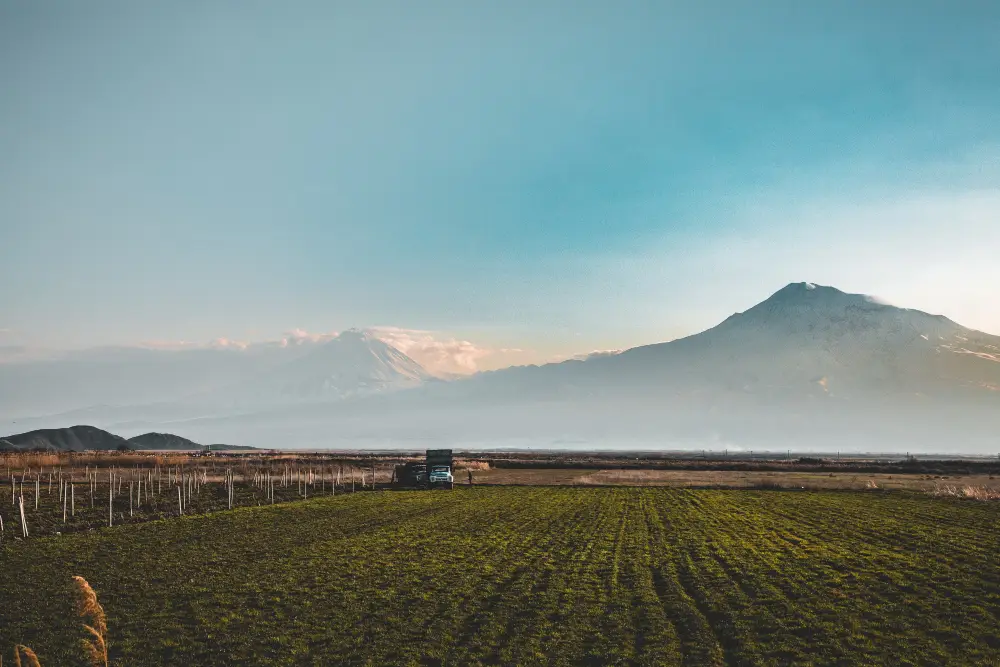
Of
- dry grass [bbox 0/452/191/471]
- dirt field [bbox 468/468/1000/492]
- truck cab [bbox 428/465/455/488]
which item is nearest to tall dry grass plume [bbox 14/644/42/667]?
truck cab [bbox 428/465/455/488]

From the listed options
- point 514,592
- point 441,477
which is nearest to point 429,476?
point 441,477

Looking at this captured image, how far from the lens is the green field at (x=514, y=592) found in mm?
13156

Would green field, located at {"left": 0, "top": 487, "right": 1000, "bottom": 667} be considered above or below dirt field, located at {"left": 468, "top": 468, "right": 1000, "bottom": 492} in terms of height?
above

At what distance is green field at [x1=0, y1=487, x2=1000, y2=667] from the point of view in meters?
13.2

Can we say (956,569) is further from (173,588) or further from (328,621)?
(173,588)

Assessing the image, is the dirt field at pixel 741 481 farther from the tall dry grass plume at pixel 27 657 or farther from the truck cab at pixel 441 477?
the tall dry grass plume at pixel 27 657

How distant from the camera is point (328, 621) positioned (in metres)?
14.8

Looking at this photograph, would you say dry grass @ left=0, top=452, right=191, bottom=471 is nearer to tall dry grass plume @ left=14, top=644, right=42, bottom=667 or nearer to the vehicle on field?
the vehicle on field

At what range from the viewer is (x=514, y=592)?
17.4 meters

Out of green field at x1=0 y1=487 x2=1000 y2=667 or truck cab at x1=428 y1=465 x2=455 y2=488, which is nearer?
green field at x1=0 y1=487 x2=1000 y2=667

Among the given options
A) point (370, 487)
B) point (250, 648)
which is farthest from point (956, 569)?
point (370, 487)

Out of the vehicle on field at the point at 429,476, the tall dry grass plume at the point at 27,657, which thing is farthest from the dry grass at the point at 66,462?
the tall dry grass plume at the point at 27,657

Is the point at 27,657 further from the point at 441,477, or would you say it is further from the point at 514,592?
the point at 441,477

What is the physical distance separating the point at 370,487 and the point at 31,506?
25140 mm
